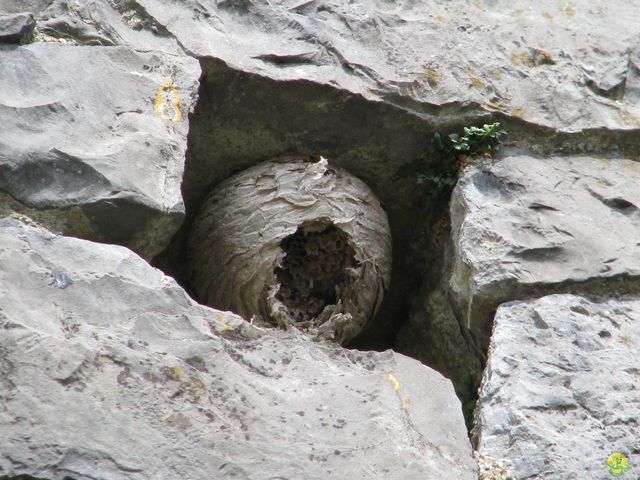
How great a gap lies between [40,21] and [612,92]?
152cm

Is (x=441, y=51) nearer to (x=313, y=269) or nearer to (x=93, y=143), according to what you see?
(x=313, y=269)

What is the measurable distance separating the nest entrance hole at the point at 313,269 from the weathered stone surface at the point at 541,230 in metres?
0.37

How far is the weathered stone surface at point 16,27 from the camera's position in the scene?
6.94ft

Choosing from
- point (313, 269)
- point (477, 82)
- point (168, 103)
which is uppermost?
point (477, 82)

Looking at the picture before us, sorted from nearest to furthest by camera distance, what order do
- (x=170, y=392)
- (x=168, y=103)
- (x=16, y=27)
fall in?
1. (x=170, y=392)
2. (x=16, y=27)
3. (x=168, y=103)

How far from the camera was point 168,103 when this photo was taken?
2.24 meters

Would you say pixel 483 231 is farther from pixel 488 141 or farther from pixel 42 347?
pixel 42 347

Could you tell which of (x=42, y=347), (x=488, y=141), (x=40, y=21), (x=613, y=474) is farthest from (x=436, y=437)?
A: (x=40, y=21)

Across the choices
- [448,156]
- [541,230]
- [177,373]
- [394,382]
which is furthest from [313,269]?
[177,373]

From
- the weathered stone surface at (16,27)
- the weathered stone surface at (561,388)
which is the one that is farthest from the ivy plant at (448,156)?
the weathered stone surface at (16,27)

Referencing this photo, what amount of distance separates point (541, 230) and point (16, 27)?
127 cm

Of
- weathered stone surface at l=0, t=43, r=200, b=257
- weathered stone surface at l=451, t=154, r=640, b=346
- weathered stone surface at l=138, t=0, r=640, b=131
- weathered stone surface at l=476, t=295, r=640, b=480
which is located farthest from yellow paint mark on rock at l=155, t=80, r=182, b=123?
weathered stone surface at l=476, t=295, r=640, b=480

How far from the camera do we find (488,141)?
2586 mm

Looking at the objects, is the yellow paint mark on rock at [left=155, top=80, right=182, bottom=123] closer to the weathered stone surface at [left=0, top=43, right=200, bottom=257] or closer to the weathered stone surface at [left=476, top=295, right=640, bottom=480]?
the weathered stone surface at [left=0, top=43, right=200, bottom=257]
